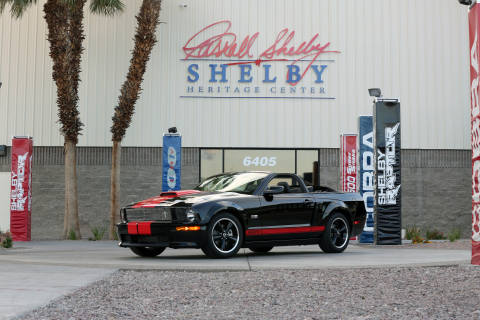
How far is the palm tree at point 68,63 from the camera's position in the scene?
63.3ft

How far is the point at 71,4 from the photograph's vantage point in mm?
18828

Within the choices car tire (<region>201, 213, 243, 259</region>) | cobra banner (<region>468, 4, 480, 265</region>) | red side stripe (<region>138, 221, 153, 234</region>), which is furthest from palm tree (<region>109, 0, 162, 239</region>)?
cobra banner (<region>468, 4, 480, 265</region>)

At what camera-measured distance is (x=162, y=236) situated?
987 centimetres

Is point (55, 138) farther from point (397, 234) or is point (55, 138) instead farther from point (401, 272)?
point (401, 272)

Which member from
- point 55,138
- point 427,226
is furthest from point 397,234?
point 55,138

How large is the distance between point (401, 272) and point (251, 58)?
15809 millimetres

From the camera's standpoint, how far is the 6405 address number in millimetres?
22812

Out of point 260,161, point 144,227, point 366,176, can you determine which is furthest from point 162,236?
point 260,161

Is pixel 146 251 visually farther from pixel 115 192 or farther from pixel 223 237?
pixel 115 192

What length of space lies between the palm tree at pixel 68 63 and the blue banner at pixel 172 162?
123 inches

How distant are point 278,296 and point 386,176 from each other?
29.5 ft

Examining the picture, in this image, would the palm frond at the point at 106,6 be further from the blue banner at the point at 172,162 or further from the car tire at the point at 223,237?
the car tire at the point at 223,237

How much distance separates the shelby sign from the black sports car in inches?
429

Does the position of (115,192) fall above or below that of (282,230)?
above
